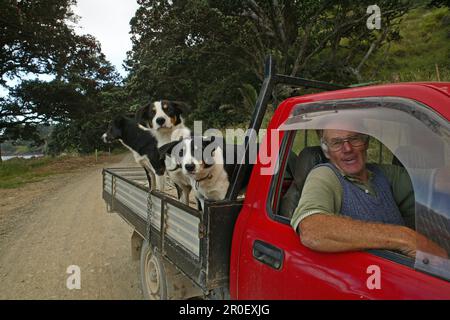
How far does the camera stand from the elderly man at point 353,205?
141cm

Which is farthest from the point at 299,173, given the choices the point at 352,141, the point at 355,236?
the point at 355,236

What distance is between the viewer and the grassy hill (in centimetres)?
1936

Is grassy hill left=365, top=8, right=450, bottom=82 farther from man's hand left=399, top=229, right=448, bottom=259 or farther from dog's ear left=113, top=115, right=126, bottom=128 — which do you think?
man's hand left=399, top=229, right=448, bottom=259

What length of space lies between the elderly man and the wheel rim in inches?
67.1

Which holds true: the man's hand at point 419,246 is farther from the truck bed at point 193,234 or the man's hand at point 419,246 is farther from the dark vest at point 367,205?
the truck bed at point 193,234

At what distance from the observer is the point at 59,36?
1753cm

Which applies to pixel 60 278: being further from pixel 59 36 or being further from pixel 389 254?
pixel 59 36

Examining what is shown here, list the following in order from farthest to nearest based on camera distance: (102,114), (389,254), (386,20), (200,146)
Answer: (102,114) → (386,20) → (200,146) → (389,254)

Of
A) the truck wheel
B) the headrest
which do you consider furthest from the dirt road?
the headrest

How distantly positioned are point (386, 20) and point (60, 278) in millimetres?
16907

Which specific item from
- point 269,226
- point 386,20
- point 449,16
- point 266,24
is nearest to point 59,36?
point 266,24
